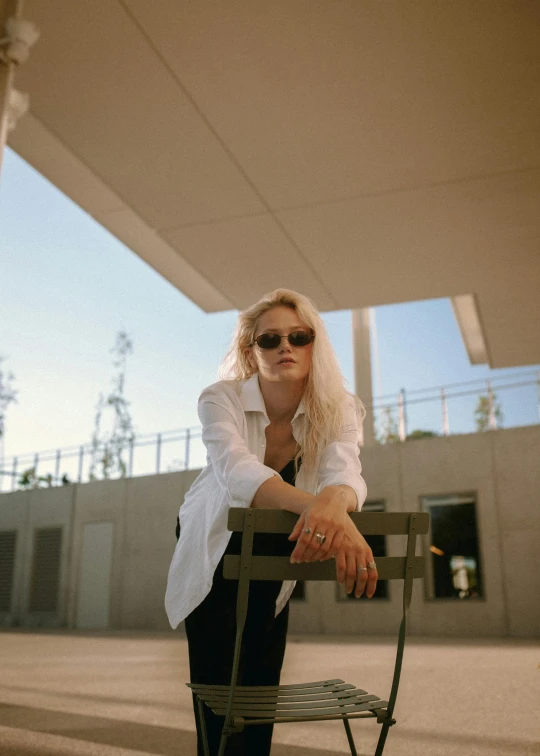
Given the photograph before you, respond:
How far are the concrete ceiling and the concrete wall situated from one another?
22.0 feet

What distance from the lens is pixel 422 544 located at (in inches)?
493

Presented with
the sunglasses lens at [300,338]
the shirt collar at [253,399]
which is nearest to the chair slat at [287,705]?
the shirt collar at [253,399]

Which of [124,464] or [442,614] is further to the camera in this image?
[124,464]

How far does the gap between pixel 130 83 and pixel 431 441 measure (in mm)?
10368

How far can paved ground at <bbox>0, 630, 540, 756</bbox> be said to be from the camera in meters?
3.04

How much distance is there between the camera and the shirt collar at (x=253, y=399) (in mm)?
2098

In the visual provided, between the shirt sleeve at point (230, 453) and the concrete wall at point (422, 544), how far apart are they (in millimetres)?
11113

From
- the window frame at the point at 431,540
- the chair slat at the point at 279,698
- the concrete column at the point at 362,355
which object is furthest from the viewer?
the concrete column at the point at 362,355

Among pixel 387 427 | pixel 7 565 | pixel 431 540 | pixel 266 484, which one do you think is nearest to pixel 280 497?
pixel 266 484

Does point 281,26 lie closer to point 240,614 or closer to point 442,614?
point 240,614

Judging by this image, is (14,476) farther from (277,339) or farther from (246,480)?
(246,480)

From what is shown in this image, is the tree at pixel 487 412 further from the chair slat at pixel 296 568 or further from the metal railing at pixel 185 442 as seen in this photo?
the chair slat at pixel 296 568

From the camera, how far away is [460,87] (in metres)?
4.03

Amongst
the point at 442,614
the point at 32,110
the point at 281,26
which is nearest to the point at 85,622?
the point at 442,614
